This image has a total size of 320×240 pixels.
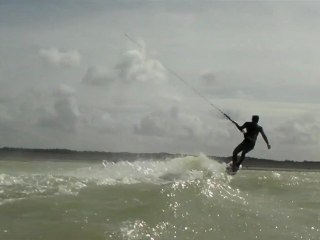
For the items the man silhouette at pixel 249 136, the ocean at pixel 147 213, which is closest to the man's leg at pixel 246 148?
the man silhouette at pixel 249 136

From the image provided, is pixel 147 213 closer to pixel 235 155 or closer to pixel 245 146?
pixel 245 146

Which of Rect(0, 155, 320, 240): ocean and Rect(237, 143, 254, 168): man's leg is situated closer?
Rect(0, 155, 320, 240): ocean

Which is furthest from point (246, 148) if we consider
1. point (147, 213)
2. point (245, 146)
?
point (147, 213)

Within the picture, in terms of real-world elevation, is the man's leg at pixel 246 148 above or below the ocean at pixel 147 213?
above

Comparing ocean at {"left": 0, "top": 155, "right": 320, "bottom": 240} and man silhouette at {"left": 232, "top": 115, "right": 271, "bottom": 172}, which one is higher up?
man silhouette at {"left": 232, "top": 115, "right": 271, "bottom": 172}

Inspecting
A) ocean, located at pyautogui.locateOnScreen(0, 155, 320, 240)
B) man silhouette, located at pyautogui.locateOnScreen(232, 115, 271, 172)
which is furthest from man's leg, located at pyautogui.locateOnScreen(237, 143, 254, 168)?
ocean, located at pyautogui.locateOnScreen(0, 155, 320, 240)

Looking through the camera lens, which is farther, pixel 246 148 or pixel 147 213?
pixel 246 148

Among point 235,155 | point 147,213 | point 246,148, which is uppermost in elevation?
point 246,148

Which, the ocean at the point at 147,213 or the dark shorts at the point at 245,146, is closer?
the ocean at the point at 147,213

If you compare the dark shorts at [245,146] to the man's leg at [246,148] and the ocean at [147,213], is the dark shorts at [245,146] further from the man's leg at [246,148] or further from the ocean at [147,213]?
the ocean at [147,213]

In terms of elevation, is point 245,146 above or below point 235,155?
above

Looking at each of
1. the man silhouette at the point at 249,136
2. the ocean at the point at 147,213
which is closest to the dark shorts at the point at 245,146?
the man silhouette at the point at 249,136

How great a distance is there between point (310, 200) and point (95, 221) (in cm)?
770

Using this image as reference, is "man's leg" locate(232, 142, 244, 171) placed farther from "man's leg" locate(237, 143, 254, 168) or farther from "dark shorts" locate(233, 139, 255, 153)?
"man's leg" locate(237, 143, 254, 168)
